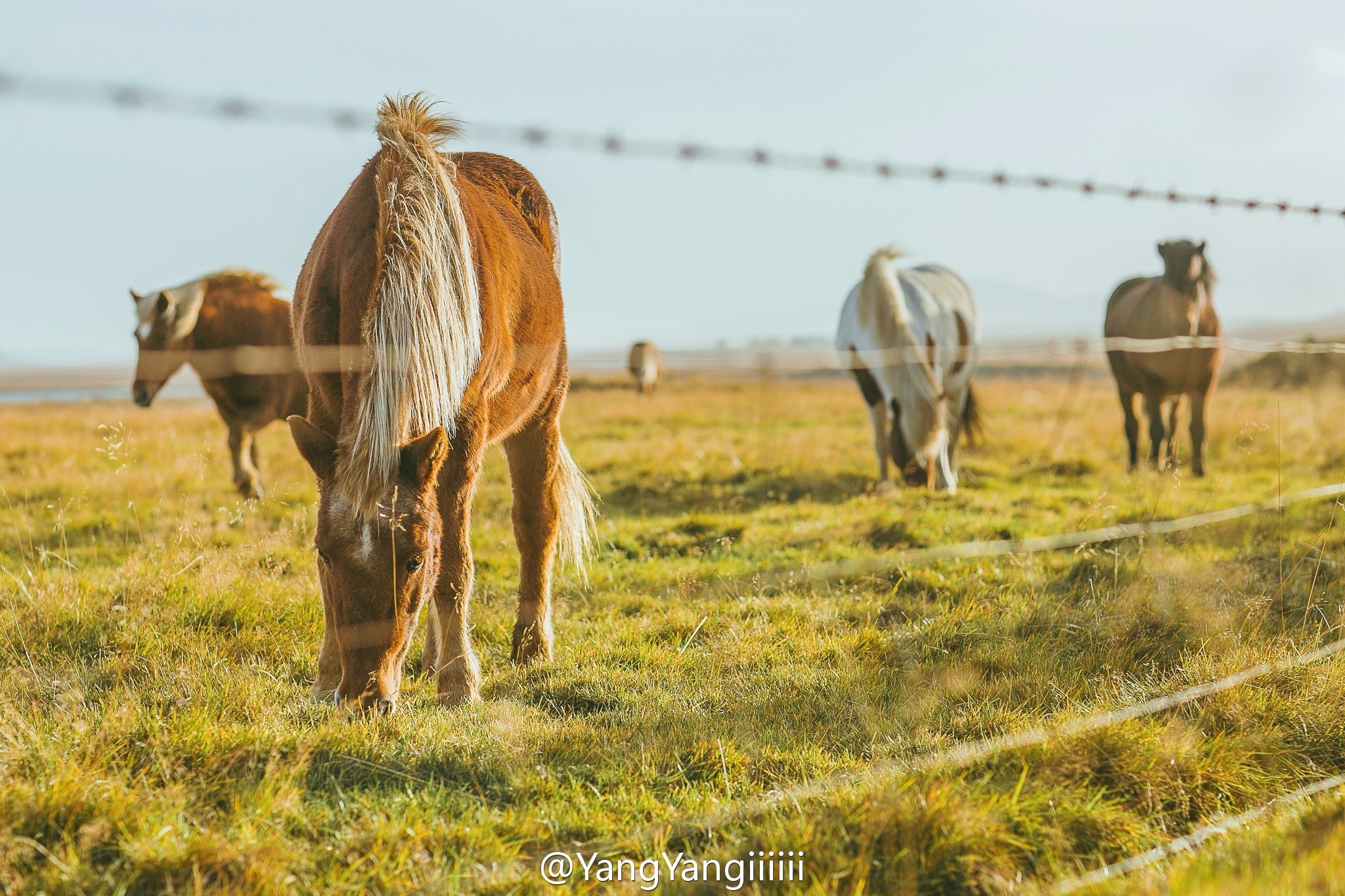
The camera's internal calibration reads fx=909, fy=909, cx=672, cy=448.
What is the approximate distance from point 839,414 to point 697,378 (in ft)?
40.8

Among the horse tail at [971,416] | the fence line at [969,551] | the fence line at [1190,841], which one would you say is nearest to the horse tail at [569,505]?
the fence line at [969,551]

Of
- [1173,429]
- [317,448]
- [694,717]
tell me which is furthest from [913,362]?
[1173,429]

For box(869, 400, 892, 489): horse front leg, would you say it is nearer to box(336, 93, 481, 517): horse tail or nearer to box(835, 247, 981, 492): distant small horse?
box(835, 247, 981, 492): distant small horse

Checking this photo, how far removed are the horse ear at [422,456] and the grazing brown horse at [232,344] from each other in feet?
17.7

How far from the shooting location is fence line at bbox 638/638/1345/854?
8.13 feet

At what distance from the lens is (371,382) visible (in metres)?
2.80

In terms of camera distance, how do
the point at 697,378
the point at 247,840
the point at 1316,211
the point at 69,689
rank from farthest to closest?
the point at 697,378 < the point at 1316,211 < the point at 69,689 < the point at 247,840

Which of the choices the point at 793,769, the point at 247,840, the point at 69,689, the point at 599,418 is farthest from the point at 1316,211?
the point at 599,418

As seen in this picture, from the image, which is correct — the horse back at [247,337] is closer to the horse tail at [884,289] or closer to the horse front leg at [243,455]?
the horse front leg at [243,455]

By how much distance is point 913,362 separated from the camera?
6395mm

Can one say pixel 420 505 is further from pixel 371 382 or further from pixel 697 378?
pixel 697 378

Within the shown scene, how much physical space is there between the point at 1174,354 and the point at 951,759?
797cm

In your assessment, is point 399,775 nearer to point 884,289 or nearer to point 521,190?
point 521,190

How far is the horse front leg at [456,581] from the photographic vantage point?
3.19 metres
